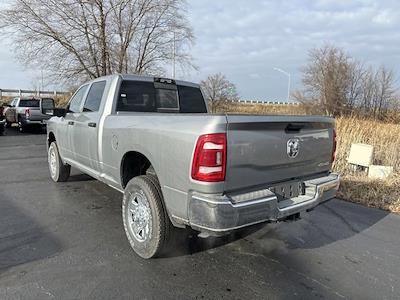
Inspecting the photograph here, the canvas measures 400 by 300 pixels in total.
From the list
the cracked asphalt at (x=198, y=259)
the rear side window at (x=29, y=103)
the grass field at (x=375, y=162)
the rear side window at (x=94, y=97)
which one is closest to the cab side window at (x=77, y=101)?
the rear side window at (x=94, y=97)

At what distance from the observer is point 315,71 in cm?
3453

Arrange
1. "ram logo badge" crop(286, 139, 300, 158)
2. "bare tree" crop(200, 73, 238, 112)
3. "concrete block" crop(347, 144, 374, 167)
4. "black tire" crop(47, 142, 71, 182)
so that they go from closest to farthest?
"ram logo badge" crop(286, 139, 300, 158), "black tire" crop(47, 142, 71, 182), "concrete block" crop(347, 144, 374, 167), "bare tree" crop(200, 73, 238, 112)

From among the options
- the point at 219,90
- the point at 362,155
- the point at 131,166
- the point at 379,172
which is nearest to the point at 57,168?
the point at 131,166

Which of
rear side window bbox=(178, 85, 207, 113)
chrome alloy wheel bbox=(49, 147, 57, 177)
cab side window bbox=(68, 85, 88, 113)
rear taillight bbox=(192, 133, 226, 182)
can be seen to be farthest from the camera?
chrome alloy wheel bbox=(49, 147, 57, 177)

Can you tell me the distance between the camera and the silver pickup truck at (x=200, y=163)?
321cm

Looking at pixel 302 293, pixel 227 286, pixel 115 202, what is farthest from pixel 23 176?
pixel 302 293

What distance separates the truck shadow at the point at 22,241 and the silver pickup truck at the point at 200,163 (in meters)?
0.91

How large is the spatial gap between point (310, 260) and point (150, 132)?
2148 mm

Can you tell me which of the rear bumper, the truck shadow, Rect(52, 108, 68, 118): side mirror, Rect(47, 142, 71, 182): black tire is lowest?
the truck shadow

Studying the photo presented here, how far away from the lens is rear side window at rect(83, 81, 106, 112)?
539cm

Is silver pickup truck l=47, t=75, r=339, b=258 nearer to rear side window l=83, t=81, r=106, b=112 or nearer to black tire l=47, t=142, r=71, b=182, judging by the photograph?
rear side window l=83, t=81, r=106, b=112

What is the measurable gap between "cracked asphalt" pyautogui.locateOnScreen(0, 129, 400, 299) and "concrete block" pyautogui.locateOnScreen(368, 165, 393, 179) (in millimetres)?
2235

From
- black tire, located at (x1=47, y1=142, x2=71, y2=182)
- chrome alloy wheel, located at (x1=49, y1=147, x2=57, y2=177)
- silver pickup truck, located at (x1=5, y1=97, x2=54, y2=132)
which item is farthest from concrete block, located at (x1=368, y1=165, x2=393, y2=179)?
silver pickup truck, located at (x1=5, y1=97, x2=54, y2=132)

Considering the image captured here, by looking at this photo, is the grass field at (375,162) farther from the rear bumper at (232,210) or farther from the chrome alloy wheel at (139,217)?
the chrome alloy wheel at (139,217)
